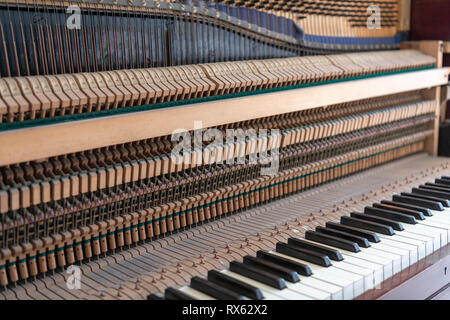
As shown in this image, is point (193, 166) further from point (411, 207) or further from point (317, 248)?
point (411, 207)

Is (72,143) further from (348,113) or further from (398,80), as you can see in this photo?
(398,80)

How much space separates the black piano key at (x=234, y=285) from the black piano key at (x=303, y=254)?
0.53 meters

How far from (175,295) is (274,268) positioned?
23.4 inches

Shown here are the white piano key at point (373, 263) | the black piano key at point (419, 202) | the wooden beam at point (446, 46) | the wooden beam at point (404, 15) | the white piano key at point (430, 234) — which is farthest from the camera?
the wooden beam at point (404, 15)

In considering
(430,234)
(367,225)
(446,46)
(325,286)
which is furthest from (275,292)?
(446,46)

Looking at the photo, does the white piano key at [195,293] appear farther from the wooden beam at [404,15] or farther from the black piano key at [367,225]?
the wooden beam at [404,15]

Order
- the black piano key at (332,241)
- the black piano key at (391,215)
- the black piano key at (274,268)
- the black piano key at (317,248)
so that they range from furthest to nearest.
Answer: the black piano key at (391,215), the black piano key at (332,241), the black piano key at (317,248), the black piano key at (274,268)

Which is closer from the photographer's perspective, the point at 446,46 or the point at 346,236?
the point at 346,236

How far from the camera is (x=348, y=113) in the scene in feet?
16.0

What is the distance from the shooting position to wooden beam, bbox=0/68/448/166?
2.62 metres

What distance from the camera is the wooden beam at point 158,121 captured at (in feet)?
8.61

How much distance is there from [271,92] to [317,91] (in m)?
0.50

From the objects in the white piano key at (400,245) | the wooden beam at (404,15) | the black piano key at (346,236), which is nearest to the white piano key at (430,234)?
the white piano key at (400,245)

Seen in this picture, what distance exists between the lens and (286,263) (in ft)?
9.94
